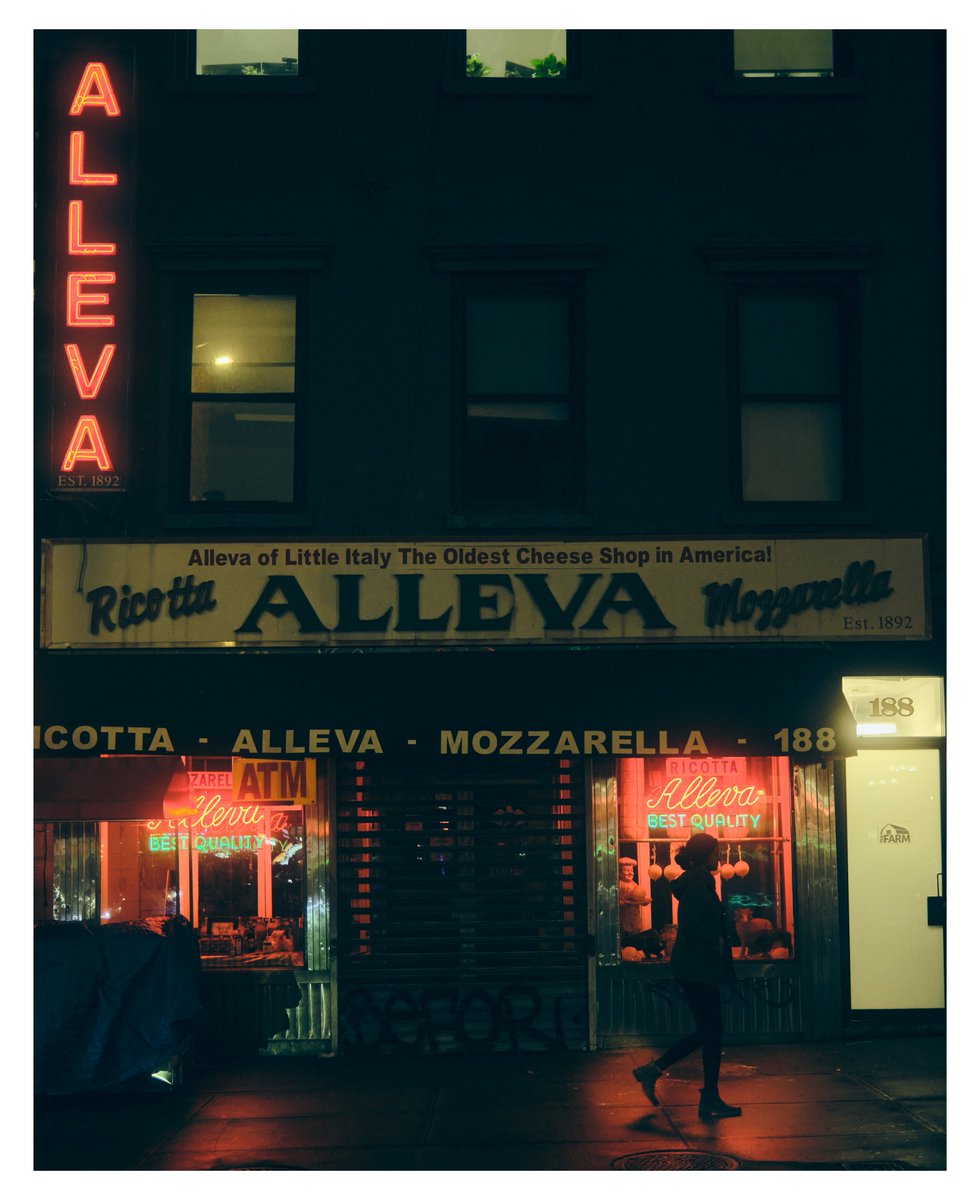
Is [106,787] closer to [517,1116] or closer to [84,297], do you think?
[84,297]

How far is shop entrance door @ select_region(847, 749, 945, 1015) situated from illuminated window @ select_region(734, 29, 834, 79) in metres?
6.07

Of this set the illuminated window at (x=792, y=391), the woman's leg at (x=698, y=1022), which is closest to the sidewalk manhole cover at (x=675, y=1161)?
the woman's leg at (x=698, y=1022)

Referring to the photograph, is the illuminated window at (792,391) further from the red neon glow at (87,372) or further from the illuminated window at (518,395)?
the red neon glow at (87,372)

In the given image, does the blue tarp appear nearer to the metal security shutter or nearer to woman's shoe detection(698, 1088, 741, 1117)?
the metal security shutter

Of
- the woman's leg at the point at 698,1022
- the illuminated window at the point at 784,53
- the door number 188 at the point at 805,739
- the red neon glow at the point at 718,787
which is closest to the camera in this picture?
the woman's leg at the point at 698,1022

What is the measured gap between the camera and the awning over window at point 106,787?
1063 centimetres

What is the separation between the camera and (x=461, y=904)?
11203 millimetres

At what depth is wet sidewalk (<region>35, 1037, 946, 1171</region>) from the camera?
26.6 ft

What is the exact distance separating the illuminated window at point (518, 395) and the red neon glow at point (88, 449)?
116 inches

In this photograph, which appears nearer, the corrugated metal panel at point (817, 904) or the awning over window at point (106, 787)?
the awning over window at point (106, 787)

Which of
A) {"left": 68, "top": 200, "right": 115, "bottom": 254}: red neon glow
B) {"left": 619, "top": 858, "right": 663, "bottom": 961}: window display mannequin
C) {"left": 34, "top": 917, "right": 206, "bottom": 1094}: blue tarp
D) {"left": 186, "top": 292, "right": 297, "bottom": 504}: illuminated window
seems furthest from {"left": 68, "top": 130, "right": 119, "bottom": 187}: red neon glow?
{"left": 619, "top": 858, "right": 663, "bottom": 961}: window display mannequin

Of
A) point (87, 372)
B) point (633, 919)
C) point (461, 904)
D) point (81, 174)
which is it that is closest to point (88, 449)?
point (87, 372)

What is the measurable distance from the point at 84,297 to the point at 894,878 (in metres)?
8.57

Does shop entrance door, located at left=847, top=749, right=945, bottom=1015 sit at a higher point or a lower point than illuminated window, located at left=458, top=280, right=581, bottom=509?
lower
